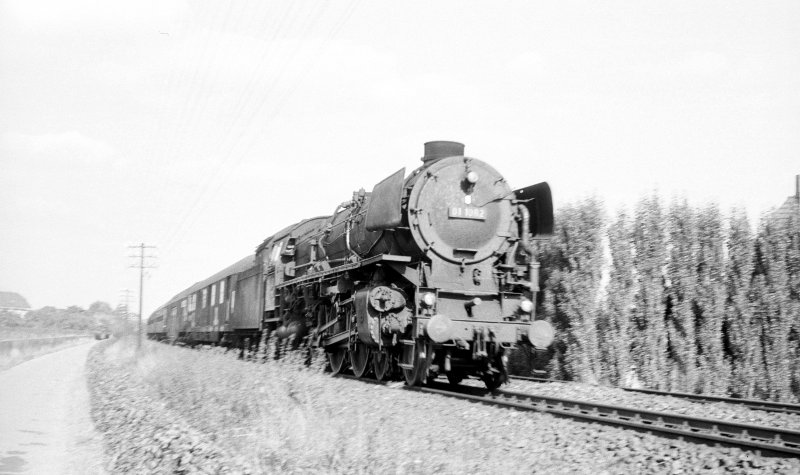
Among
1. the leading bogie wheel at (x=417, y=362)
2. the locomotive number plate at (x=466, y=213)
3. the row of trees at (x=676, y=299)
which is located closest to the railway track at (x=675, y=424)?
the leading bogie wheel at (x=417, y=362)

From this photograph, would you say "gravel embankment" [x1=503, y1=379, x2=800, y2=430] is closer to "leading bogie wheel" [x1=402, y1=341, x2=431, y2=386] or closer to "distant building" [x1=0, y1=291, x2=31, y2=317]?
"leading bogie wheel" [x1=402, y1=341, x2=431, y2=386]

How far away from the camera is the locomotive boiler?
34.2ft

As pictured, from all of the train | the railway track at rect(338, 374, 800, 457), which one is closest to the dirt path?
the train

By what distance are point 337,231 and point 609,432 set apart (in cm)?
809

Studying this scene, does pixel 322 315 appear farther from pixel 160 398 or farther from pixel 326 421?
pixel 326 421

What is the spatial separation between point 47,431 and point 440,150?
7.59 meters

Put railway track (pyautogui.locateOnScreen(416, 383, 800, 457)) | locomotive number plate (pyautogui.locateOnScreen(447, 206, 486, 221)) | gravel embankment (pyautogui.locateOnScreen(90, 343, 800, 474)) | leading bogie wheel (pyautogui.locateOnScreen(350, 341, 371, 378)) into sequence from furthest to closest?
leading bogie wheel (pyautogui.locateOnScreen(350, 341, 371, 378)) → locomotive number plate (pyautogui.locateOnScreen(447, 206, 486, 221)) → railway track (pyautogui.locateOnScreen(416, 383, 800, 457)) → gravel embankment (pyautogui.locateOnScreen(90, 343, 800, 474))

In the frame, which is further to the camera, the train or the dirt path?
the train

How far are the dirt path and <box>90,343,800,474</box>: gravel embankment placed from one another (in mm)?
371

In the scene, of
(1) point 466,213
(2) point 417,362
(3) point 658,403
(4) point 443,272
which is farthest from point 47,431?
(3) point 658,403

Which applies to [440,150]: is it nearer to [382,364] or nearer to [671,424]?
[382,364]

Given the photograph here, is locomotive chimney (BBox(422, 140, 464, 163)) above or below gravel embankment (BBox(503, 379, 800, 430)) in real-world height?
above

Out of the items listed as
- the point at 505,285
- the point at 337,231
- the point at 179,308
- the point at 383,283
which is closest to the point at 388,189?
the point at 383,283

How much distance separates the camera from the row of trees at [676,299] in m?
11.5
